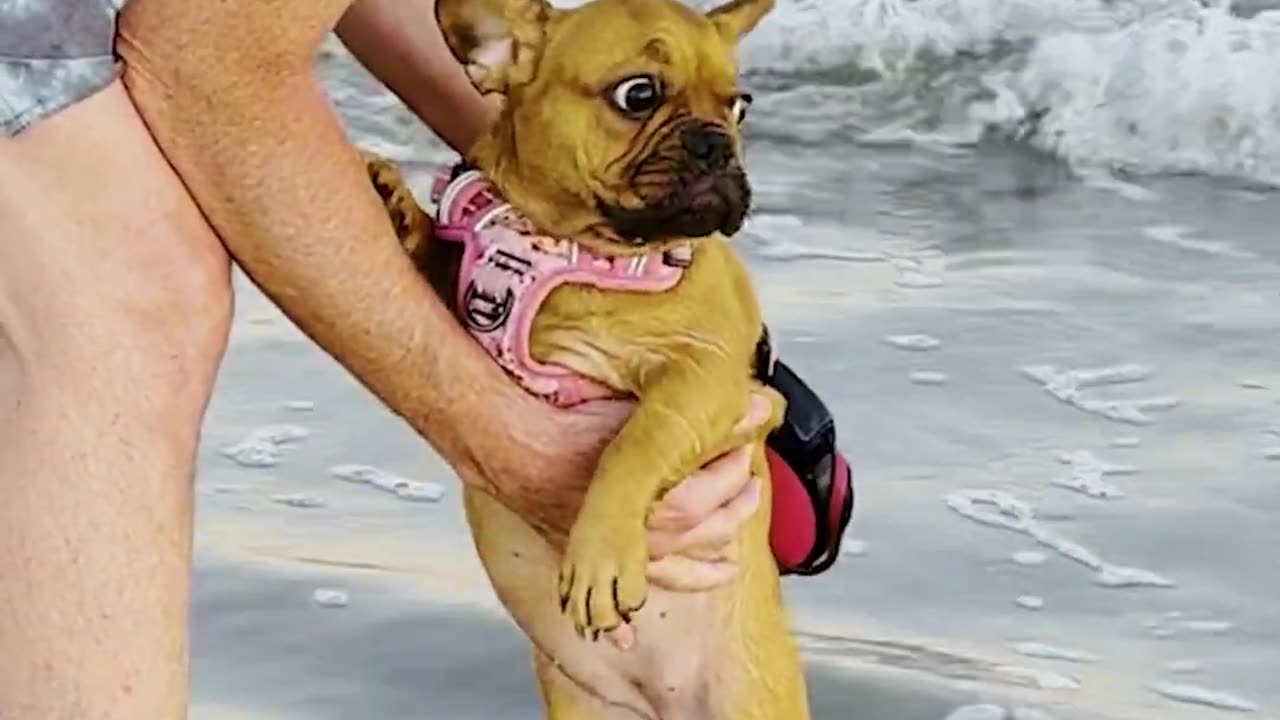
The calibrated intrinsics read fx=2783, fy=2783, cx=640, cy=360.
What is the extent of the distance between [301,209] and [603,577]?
27cm

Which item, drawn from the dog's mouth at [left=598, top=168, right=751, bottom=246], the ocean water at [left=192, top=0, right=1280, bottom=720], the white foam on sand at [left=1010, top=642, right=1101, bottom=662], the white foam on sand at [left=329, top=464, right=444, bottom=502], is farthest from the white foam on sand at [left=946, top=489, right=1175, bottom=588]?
the dog's mouth at [left=598, top=168, right=751, bottom=246]

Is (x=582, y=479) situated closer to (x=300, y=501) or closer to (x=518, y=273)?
(x=518, y=273)

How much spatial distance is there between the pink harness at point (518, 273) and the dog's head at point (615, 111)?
1 cm

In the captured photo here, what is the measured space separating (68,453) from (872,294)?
2.36m

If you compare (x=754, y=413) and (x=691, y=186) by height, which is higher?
(x=691, y=186)

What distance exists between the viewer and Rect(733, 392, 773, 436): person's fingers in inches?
65.7

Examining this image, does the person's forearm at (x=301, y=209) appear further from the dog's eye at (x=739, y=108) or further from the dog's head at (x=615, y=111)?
the dog's eye at (x=739, y=108)

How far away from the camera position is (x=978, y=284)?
3869 mm

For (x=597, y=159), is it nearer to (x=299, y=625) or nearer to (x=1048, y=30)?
(x=299, y=625)

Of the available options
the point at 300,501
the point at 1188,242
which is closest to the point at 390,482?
the point at 300,501

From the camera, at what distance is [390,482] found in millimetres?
3180

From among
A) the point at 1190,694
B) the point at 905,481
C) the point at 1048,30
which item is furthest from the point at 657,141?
the point at 1048,30

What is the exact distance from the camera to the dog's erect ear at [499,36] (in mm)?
1626

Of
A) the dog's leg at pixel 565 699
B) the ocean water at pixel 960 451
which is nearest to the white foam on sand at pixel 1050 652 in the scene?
the ocean water at pixel 960 451
